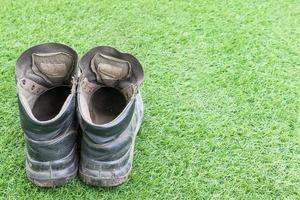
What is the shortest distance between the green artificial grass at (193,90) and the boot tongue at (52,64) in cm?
19

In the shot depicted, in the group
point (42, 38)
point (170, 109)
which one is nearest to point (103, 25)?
point (42, 38)

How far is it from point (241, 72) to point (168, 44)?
258 millimetres

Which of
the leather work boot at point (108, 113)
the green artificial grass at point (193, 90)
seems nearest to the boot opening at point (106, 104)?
the leather work boot at point (108, 113)

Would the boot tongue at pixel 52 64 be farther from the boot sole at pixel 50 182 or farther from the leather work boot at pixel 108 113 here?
the boot sole at pixel 50 182

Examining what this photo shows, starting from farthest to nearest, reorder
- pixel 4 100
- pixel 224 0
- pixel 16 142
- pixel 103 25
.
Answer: pixel 224 0 → pixel 103 25 → pixel 4 100 → pixel 16 142

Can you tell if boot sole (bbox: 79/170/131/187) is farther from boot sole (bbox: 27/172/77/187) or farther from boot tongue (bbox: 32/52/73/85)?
boot tongue (bbox: 32/52/73/85)

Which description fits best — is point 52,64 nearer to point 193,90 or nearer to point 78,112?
point 78,112

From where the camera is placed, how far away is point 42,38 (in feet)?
4.80

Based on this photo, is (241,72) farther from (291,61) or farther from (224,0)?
(224,0)

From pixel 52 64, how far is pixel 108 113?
0.59ft

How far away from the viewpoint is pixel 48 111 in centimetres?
110

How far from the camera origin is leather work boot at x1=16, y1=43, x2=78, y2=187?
963 millimetres

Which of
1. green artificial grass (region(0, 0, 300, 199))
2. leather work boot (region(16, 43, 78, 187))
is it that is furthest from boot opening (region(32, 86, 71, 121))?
green artificial grass (region(0, 0, 300, 199))

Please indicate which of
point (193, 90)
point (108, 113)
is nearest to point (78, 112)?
point (108, 113)
